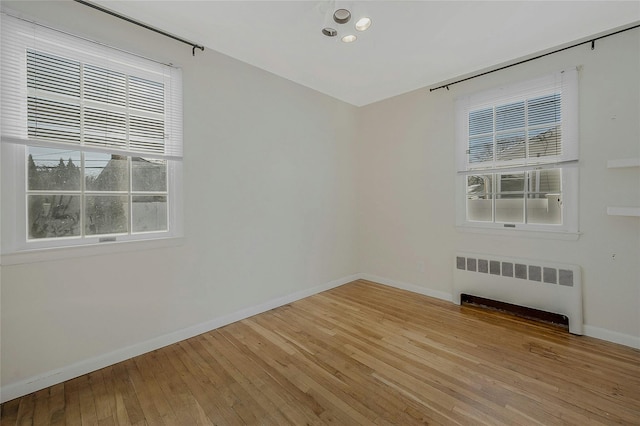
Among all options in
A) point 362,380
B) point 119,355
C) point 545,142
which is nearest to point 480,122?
point 545,142

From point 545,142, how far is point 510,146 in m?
0.30

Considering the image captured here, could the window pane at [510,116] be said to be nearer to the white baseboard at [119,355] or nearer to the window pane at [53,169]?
the white baseboard at [119,355]

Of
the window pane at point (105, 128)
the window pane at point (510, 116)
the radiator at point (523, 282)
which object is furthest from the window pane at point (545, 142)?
the window pane at point (105, 128)

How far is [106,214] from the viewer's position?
2.13 m

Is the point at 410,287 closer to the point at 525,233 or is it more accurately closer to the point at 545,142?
the point at 525,233

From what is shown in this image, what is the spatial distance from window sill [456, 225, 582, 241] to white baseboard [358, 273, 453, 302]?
87cm

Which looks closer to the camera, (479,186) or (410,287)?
(479,186)

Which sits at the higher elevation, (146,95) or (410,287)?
(146,95)

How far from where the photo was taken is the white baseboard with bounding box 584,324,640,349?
90.6 inches

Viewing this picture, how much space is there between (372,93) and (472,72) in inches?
49.6

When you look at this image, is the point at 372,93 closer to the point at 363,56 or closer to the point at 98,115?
the point at 363,56

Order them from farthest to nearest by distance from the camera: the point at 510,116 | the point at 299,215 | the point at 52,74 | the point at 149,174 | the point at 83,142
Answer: the point at 299,215, the point at 510,116, the point at 149,174, the point at 83,142, the point at 52,74

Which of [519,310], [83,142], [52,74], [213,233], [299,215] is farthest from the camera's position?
[299,215]

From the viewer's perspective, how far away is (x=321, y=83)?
350 cm
